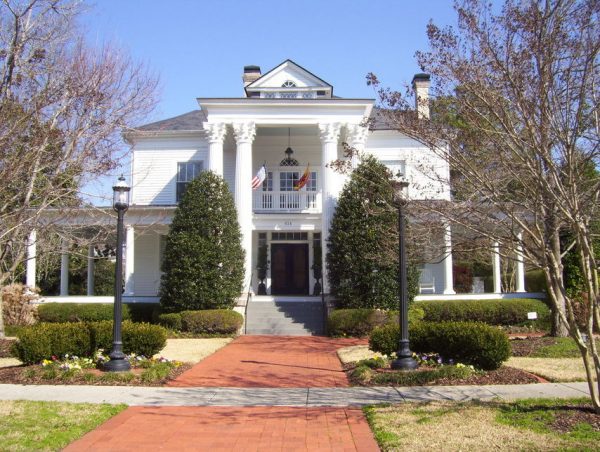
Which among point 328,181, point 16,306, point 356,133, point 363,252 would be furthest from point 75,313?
point 356,133

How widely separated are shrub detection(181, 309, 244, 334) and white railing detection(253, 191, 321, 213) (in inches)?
265

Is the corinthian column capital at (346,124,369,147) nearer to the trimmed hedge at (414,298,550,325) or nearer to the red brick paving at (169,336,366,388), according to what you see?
the trimmed hedge at (414,298,550,325)

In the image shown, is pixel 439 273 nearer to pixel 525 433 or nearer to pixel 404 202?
pixel 404 202

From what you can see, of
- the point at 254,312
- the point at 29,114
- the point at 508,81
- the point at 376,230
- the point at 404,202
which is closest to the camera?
the point at 508,81

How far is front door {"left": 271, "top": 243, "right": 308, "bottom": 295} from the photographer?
2523 cm

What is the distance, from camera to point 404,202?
11.5 metres

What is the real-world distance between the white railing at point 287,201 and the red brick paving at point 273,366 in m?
8.02

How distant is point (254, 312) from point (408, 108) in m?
12.7

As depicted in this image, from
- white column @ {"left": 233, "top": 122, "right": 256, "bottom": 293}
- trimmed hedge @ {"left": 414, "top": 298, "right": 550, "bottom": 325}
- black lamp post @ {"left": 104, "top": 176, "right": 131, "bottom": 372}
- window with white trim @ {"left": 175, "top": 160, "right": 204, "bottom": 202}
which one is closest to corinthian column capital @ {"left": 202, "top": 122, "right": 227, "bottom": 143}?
white column @ {"left": 233, "top": 122, "right": 256, "bottom": 293}

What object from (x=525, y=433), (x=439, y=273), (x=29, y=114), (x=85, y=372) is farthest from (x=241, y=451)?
(x=439, y=273)

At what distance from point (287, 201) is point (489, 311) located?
31.3ft

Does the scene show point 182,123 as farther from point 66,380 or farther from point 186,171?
point 66,380

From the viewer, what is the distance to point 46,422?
7172 mm

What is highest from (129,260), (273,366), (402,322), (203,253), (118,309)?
(203,253)
